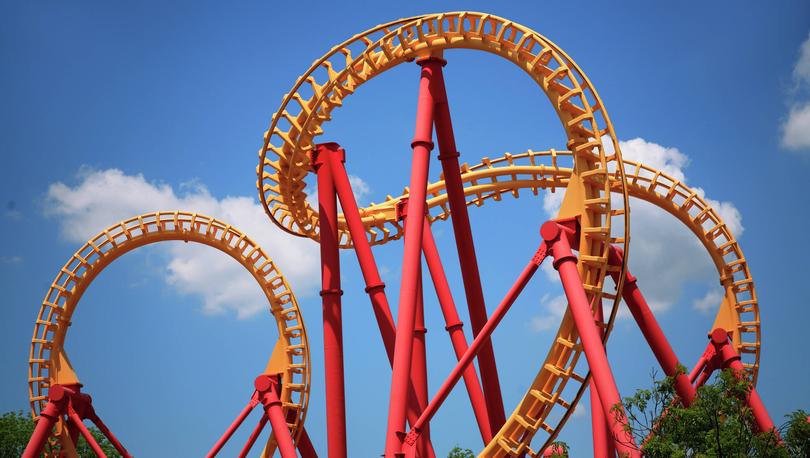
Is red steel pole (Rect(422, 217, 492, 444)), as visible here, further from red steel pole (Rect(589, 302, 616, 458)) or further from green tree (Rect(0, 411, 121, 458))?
green tree (Rect(0, 411, 121, 458))

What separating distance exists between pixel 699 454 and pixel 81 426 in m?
13.6

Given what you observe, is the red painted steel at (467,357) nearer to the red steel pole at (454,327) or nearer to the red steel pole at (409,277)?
the red steel pole at (409,277)

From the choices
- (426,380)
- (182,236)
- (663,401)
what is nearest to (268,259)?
(182,236)

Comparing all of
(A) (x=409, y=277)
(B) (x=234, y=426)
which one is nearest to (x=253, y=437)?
A: (B) (x=234, y=426)

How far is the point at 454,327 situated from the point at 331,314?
7.04 feet

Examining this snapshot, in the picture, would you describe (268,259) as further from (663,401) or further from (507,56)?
(663,401)

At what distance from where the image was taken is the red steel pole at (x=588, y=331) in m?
11.7

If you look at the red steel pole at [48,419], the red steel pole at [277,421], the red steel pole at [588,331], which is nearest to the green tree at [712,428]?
the red steel pole at [588,331]

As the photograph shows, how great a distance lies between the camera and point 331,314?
16875 mm

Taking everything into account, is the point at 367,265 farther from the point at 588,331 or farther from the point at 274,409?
the point at 588,331

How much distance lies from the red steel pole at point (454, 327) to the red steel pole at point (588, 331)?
152 inches

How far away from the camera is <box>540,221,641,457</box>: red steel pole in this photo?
1170 cm

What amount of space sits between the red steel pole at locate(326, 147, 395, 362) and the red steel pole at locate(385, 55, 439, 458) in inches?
97.7

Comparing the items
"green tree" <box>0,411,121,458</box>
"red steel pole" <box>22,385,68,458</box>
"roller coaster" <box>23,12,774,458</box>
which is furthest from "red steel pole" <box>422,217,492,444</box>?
"green tree" <box>0,411,121,458</box>
